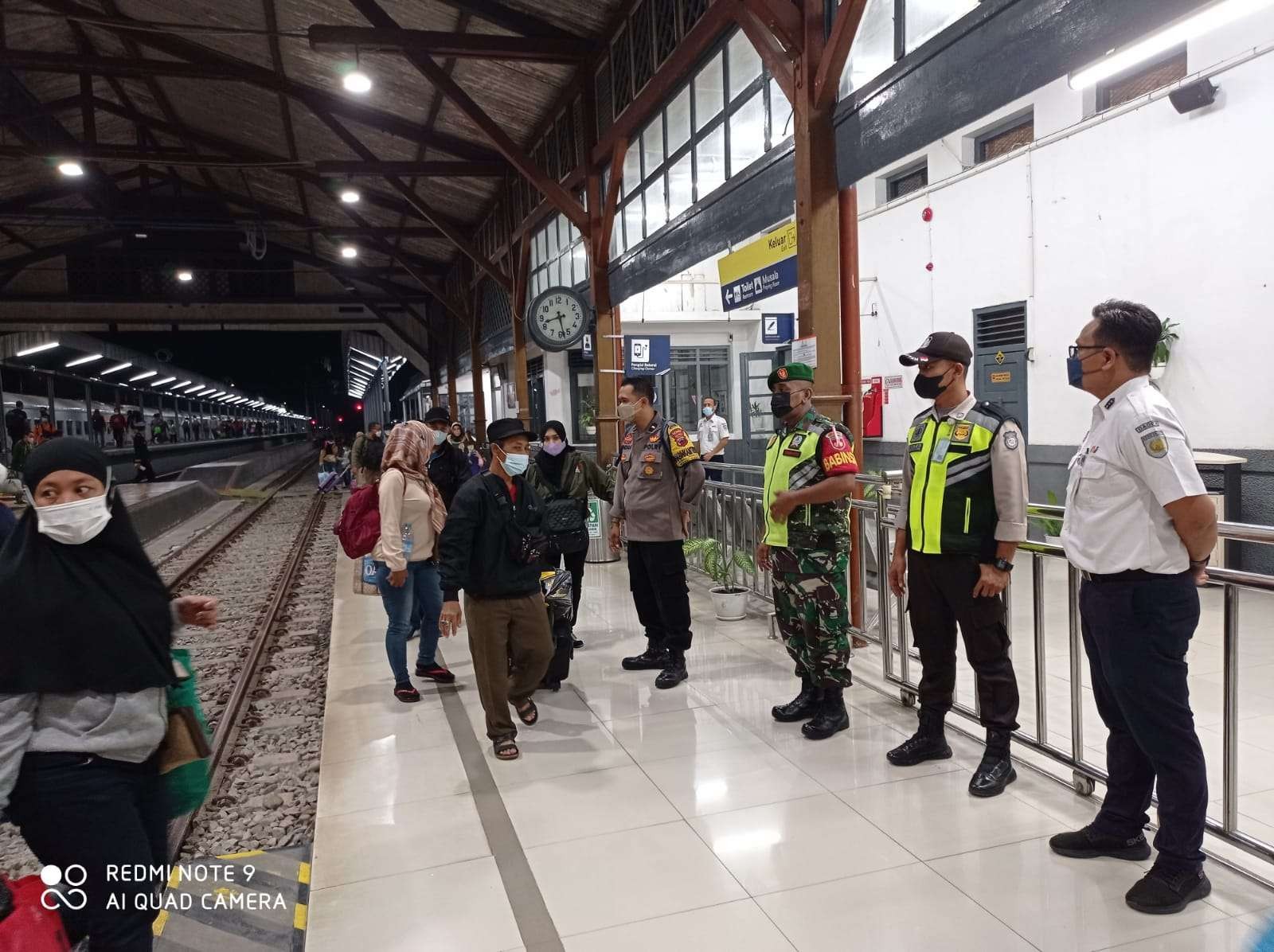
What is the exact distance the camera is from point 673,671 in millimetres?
4773

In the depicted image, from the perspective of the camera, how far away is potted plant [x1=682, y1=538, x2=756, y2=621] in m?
6.31

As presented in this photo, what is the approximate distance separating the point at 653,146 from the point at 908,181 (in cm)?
448

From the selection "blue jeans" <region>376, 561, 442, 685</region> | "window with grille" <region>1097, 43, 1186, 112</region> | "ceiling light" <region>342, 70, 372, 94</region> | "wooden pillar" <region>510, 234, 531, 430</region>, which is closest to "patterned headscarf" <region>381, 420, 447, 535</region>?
"blue jeans" <region>376, 561, 442, 685</region>

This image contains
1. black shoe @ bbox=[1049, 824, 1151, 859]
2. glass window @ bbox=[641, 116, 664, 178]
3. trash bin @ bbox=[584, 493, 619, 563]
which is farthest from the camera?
glass window @ bbox=[641, 116, 664, 178]

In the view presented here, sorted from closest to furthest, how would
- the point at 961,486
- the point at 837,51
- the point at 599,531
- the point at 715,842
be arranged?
1. the point at 715,842
2. the point at 961,486
3. the point at 837,51
4. the point at 599,531

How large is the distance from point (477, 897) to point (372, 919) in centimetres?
33

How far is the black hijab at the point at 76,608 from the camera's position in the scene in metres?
1.77

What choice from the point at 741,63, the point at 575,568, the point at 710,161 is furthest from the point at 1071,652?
the point at 710,161

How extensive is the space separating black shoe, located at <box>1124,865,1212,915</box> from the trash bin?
6066 mm

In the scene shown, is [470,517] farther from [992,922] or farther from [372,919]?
[992,922]

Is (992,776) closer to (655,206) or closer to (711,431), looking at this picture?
(655,206)

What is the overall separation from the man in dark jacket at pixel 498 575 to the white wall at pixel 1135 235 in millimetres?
6405

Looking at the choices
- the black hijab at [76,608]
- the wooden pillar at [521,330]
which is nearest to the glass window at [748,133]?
the black hijab at [76,608]

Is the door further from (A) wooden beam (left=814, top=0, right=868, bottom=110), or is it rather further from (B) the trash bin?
(A) wooden beam (left=814, top=0, right=868, bottom=110)
